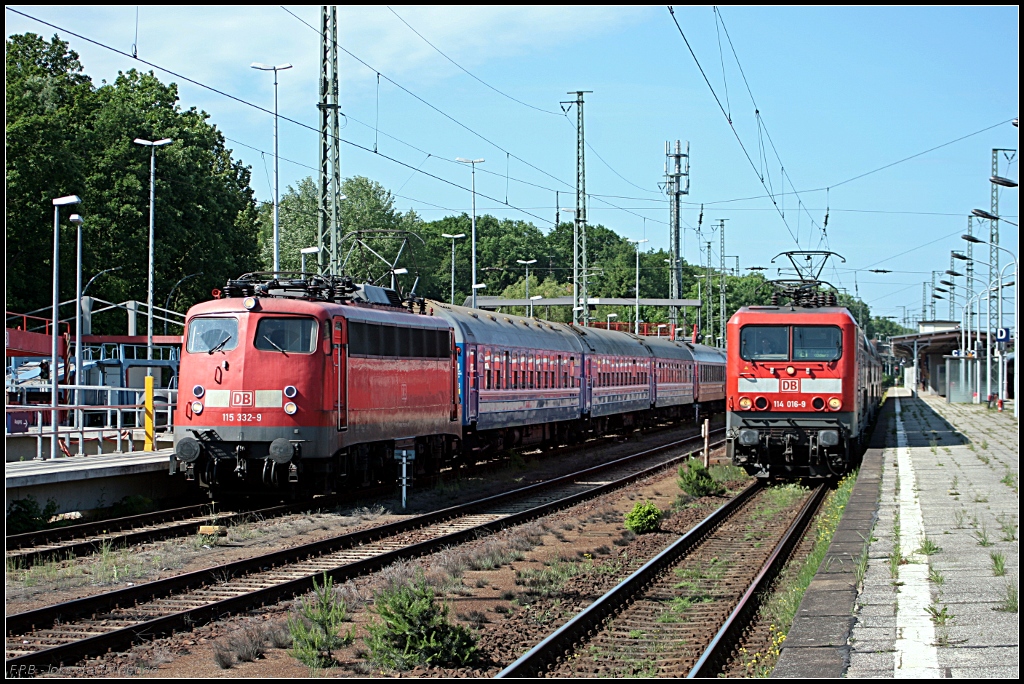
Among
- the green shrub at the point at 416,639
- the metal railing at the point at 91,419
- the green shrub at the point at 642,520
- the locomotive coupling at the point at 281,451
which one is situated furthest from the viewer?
the metal railing at the point at 91,419

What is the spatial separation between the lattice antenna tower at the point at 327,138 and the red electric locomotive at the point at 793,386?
840cm

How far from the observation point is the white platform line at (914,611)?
834 centimetres

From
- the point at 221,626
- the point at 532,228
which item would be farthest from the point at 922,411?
the point at 532,228

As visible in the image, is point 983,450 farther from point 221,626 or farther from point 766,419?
point 221,626

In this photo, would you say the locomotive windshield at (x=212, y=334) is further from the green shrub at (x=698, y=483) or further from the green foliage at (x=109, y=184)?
the green foliage at (x=109, y=184)

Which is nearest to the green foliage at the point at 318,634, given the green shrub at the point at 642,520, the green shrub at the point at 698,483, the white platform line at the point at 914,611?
the white platform line at the point at 914,611

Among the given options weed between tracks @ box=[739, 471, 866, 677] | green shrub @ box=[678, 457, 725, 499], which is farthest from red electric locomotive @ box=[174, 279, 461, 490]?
weed between tracks @ box=[739, 471, 866, 677]

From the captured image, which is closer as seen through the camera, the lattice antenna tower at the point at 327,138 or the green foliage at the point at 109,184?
the lattice antenna tower at the point at 327,138

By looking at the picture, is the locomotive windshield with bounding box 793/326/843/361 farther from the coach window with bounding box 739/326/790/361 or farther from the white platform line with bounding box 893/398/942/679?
the white platform line with bounding box 893/398/942/679

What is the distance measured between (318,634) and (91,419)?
96.2ft

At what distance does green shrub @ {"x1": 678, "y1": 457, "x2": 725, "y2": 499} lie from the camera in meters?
22.3

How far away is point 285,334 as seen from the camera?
17875 millimetres

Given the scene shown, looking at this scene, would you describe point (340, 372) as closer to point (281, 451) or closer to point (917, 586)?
point (281, 451)

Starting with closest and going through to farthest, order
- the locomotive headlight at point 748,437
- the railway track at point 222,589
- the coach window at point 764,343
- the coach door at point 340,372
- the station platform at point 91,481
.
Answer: the railway track at point 222,589
the station platform at point 91,481
the coach door at point 340,372
the locomotive headlight at point 748,437
the coach window at point 764,343
